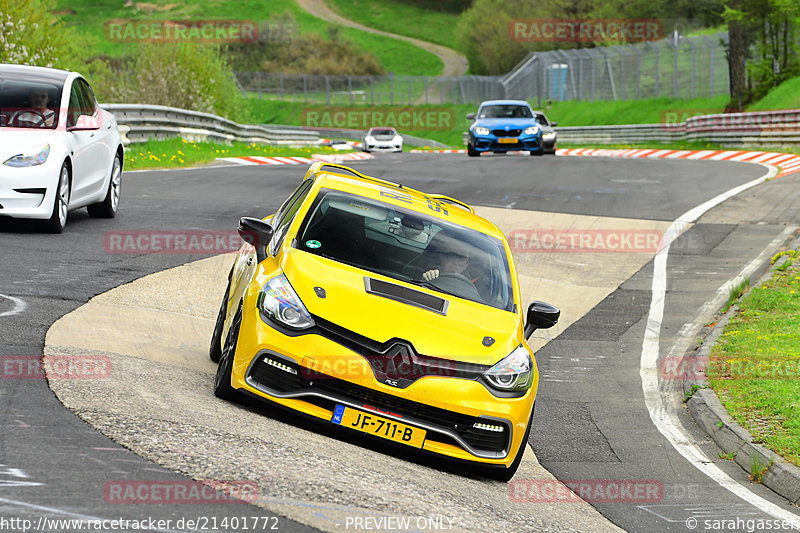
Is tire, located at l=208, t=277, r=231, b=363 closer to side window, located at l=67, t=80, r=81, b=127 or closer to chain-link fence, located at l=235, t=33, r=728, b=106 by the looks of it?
side window, located at l=67, t=80, r=81, b=127

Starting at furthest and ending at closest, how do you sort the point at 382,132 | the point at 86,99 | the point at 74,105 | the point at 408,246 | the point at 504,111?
the point at 382,132, the point at 504,111, the point at 86,99, the point at 74,105, the point at 408,246

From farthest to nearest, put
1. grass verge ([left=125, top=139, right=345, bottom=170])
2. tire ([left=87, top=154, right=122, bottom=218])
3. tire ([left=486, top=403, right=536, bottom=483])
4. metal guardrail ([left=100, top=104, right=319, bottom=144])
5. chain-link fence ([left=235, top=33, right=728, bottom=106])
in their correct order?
chain-link fence ([left=235, top=33, right=728, bottom=106]) < metal guardrail ([left=100, top=104, right=319, bottom=144]) < grass verge ([left=125, top=139, right=345, bottom=170]) < tire ([left=87, top=154, right=122, bottom=218]) < tire ([left=486, top=403, right=536, bottom=483])

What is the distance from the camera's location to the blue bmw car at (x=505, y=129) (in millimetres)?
32094

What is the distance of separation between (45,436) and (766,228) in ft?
49.0

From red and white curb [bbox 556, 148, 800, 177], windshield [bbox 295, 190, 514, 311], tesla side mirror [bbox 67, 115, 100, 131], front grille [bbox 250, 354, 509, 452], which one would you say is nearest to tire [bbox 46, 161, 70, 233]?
tesla side mirror [bbox 67, 115, 100, 131]

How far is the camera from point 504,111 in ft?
107

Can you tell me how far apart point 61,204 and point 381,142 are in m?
35.9

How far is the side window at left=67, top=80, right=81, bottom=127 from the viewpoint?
13.3 metres

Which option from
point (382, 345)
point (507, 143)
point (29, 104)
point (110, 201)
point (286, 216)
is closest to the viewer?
point (382, 345)

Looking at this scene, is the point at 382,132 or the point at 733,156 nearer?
the point at 733,156

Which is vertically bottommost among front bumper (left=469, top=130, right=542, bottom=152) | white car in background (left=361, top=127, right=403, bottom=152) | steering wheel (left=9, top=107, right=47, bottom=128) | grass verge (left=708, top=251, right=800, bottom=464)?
white car in background (left=361, top=127, right=403, bottom=152)

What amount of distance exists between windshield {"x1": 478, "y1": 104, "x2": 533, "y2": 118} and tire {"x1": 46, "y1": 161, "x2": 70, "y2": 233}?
20801 millimetres

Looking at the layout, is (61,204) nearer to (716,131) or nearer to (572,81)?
(716,131)

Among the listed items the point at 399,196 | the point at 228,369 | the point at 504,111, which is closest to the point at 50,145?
the point at 399,196
